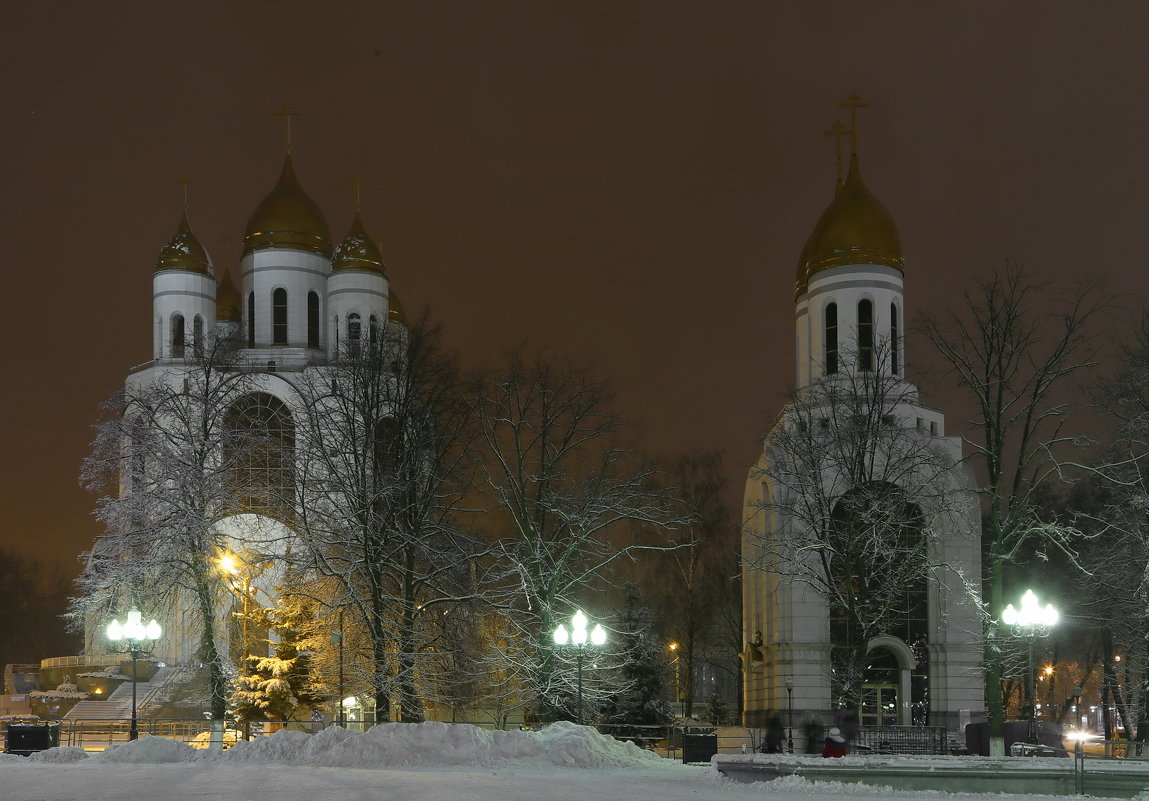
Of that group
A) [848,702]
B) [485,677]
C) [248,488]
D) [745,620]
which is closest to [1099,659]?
[745,620]

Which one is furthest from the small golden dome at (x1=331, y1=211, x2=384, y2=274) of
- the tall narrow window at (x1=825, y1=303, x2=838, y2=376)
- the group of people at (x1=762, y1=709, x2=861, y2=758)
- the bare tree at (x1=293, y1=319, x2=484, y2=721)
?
the group of people at (x1=762, y1=709, x2=861, y2=758)

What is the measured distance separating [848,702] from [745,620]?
15.0m

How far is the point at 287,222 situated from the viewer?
56281 mm

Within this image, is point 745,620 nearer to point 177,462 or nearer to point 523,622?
point 523,622

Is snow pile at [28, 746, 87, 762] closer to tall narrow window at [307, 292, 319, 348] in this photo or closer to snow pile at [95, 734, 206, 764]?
snow pile at [95, 734, 206, 764]

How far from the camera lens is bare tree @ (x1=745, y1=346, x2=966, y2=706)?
1262 inches

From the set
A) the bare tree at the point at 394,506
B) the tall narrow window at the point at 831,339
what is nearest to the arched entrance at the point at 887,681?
the tall narrow window at the point at 831,339

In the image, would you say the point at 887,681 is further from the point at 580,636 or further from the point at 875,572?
the point at 580,636

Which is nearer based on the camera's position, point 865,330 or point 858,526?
point 858,526

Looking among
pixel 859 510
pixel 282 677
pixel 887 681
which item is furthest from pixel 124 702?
pixel 859 510

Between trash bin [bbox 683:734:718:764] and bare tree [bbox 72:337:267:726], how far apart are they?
1047 centimetres

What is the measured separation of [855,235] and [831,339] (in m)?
3.31

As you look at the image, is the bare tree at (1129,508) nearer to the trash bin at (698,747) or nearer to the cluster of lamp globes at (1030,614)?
the cluster of lamp globes at (1030,614)

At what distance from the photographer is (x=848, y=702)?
32625 millimetres
